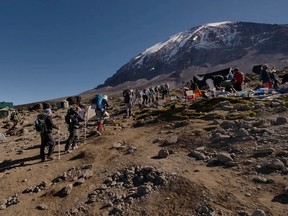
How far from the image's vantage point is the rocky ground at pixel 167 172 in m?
10.3

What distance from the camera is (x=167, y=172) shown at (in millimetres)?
12234

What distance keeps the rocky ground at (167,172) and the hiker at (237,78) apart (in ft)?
28.1

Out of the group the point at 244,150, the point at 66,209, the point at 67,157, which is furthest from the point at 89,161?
the point at 244,150

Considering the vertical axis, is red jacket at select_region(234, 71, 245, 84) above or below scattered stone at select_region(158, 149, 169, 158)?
above

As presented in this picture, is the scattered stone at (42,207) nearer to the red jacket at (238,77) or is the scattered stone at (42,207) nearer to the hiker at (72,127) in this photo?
the hiker at (72,127)

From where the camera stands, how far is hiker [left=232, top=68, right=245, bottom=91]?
27.8 m

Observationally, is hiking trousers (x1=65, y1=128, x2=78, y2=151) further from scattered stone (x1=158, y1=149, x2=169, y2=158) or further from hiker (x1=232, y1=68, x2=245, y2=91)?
hiker (x1=232, y1=68, x2=245, y2=91)

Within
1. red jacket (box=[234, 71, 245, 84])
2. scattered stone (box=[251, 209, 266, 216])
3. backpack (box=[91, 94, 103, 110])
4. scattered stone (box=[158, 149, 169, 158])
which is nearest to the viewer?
scattered stone (box=[251, 209, 266, 216])

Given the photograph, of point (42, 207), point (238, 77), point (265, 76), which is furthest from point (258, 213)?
point (238, 77)

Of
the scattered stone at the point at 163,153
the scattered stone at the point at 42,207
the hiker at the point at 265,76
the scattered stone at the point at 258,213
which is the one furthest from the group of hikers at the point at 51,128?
the hiker at the point at 265,76

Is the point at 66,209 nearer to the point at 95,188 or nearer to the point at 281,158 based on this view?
the point at 95,188

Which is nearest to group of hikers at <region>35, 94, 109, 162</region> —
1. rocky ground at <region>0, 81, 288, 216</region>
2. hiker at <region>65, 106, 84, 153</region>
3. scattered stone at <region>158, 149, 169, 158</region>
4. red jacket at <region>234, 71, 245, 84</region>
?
hiker at <region>65, 106, 84, 153</region>

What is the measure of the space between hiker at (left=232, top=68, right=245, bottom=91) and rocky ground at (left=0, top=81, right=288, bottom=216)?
858 cm

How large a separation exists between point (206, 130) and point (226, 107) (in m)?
5.28
